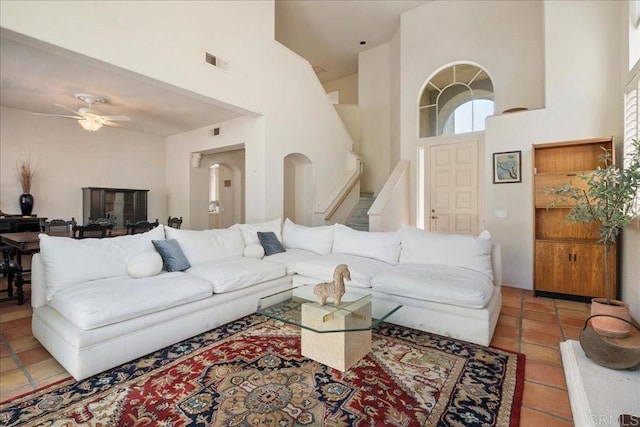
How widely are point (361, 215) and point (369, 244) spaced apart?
3337mm

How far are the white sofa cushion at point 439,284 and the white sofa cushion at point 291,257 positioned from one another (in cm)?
111

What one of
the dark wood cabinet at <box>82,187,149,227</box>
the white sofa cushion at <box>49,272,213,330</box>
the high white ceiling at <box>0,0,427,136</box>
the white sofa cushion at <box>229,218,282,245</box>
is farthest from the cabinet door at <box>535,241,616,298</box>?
the dark wood cabinet at <box>82,187,149,227</box>

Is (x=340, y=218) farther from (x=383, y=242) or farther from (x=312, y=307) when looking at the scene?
(x=312, y=307)

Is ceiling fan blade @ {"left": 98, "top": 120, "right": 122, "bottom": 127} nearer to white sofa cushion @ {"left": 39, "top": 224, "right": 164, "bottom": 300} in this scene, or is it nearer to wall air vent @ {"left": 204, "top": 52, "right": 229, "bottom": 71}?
wall air vent @ {"left": 204, "top": 52, "right": 229, "bottom": 71}

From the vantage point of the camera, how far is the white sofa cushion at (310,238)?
4.24 meters

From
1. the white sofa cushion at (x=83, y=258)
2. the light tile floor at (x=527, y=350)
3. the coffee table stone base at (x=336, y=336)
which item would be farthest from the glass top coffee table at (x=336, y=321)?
the white sofa cushion at (x=83, y=258)

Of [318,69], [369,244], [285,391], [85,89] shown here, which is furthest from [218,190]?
[285,391]

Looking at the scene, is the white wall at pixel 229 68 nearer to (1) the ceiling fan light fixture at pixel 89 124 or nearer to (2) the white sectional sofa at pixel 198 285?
(1) the ceiling fan light fixture at pixel 89 124

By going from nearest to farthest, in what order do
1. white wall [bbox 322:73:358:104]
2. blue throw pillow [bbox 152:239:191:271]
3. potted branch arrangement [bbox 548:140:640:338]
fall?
potted branch arrangement [bbox 548:140:640:338] < blue throw pillow [bbox 152:239:191:271] < white wall [bbox 322:73:358:104]

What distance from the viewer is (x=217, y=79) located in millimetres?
4496

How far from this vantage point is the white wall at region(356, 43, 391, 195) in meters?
8.00

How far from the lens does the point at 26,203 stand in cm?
529

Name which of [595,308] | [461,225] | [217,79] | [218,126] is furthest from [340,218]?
[595,308]

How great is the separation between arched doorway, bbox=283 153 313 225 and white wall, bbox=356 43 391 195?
2.24 metres
